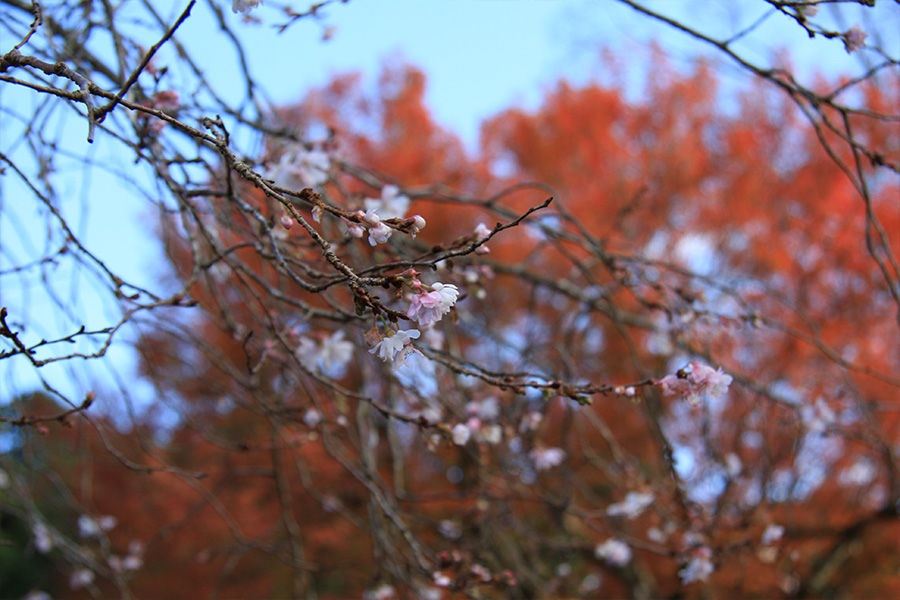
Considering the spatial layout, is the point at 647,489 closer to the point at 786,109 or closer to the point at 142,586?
the point at 142,586

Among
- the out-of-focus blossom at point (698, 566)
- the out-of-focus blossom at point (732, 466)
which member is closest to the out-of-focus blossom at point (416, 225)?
A: the out-of-focus blossom at point (698, 566)

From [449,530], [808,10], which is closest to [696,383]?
[808,10]

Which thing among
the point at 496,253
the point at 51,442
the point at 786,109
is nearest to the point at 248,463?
the point at 51,442

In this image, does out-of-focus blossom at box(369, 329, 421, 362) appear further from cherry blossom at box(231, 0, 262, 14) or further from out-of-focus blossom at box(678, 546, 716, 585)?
out-of-focus blossom at box(678, 546, 716, 585)

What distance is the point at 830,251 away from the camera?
19.6 feet

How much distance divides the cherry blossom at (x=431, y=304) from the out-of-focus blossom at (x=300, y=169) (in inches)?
33.4

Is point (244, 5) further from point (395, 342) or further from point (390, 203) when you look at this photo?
point (390, 203)

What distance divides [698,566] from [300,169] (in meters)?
1.46

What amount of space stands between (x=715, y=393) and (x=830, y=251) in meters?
6.09

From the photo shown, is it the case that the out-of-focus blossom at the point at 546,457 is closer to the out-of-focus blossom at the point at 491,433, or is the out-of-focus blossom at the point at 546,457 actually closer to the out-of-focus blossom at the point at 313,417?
the out-of-focus blossom at the point at 491,433

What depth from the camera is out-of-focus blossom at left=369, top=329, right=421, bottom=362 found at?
2.31ft

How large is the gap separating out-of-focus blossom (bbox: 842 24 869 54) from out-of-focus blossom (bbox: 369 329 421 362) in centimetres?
99

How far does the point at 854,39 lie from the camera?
1.12 metres

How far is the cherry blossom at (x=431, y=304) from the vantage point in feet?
2.27
